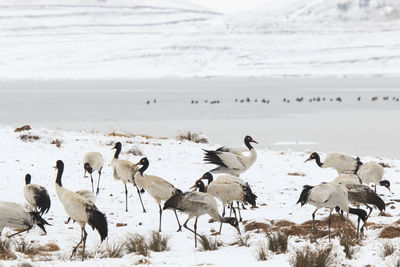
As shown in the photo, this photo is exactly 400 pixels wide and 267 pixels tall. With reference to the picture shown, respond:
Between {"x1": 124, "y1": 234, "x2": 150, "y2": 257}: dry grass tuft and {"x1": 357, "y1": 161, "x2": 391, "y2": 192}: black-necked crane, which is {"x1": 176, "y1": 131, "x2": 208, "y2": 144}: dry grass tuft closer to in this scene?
{"x1": 357, "y1": 161, "x2": 391, "y2": 192}: black-necked crane

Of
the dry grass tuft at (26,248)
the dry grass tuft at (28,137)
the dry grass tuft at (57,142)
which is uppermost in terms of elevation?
the dry grass tuft at (26,248)

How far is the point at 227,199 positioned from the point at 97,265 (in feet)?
11.6

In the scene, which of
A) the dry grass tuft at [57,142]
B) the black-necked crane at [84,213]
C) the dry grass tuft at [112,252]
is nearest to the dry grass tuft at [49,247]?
the black-necked crane at [84,213]

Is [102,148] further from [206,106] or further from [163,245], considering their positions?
[206,106]

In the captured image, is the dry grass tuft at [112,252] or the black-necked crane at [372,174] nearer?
the dry grass tuft at [112,252]

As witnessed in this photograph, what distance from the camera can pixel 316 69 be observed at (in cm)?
13412

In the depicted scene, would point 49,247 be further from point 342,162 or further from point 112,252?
point 342,162

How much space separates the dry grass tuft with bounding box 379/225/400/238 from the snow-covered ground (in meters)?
0.15

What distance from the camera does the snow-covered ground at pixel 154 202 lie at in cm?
902

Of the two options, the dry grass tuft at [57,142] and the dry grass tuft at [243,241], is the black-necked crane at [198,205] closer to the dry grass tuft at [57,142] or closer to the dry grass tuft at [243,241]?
the dry grass tuft at [243,241]

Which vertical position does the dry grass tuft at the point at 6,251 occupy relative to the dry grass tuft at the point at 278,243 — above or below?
above

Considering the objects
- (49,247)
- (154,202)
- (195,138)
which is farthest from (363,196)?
(195,138)

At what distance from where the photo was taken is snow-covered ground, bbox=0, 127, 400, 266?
9.02m

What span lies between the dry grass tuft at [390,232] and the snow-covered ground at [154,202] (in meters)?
0.15
